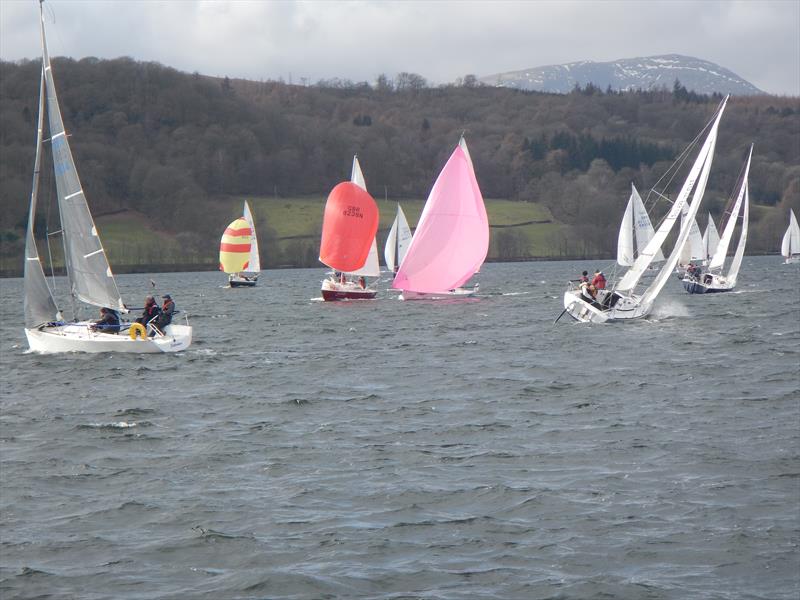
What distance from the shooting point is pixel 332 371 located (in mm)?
26516

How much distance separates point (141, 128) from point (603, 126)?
77.4 m

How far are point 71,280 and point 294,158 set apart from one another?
113 metres

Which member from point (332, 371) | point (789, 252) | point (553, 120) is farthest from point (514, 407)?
point (553, 120)

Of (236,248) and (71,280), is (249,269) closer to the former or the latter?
(236,248)

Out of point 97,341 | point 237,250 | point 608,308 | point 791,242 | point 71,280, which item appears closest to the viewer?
point 97,341

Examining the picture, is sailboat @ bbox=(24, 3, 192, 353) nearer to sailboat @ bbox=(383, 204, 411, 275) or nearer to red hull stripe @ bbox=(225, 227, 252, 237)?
sailboat @ bbox=(383, 204, 411, 275)

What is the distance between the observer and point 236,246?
2788 inches

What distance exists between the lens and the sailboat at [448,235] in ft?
151

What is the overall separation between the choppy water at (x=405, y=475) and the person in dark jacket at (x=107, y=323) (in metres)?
0.85

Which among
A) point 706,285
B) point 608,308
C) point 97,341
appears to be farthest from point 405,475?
point 706,285

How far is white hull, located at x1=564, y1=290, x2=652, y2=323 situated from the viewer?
123ft

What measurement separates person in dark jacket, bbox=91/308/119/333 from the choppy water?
2.78 ft

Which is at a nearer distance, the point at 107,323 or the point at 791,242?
the point at 107,323

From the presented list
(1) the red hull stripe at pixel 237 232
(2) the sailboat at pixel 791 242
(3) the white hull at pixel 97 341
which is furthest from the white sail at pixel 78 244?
(2) the sailboat at pixel 791 242
